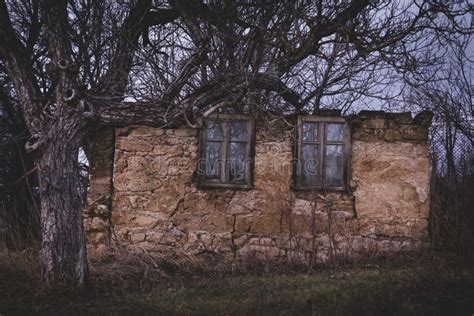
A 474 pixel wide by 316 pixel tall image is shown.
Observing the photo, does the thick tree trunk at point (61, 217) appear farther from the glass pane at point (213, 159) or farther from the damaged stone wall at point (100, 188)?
the glass pane at point (213, 159)

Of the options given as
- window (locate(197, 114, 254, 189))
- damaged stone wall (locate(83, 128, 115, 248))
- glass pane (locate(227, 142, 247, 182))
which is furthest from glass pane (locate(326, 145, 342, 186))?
damaged stone wall (locate(83, 128, 115, 248))

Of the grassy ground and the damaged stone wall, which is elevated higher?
the damaged stone wall

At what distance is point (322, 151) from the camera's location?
8539 mm

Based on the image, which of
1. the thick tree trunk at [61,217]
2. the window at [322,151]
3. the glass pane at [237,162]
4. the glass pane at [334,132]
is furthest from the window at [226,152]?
the thick tree trunk at [61,217]

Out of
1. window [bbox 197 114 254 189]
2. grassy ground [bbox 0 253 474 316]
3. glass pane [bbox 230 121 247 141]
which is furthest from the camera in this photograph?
glass pane [bbox 230 121 247 141]

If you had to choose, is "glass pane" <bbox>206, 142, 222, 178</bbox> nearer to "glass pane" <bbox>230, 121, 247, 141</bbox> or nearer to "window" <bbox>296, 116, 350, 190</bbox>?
"glass pane" <bbox>230, 121, 247, 141</bbox>

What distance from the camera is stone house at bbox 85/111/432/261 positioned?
27.1 feet

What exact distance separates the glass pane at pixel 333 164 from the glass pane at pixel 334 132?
5.3 inches

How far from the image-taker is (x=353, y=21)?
27.2ft

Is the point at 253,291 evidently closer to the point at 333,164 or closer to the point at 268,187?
the point at 268,187

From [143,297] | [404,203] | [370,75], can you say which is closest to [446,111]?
[370,75]

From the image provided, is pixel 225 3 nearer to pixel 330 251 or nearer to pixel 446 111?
pixel 330 251

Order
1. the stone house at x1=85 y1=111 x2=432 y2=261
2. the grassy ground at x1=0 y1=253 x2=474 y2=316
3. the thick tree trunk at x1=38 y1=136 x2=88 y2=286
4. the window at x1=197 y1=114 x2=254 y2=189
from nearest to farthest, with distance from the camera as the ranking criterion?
the grassy ground at x1=0 y1=253 x2=474 y2=316 < the thick tree trunk at x1=38 y1=136 x2=88 y2=286 < the stone house at x1=85 y1=111 x2=432 y2=261 < the window at x1=197 y1=114 x2=254 y2=189

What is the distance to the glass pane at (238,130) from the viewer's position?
8.59 m
